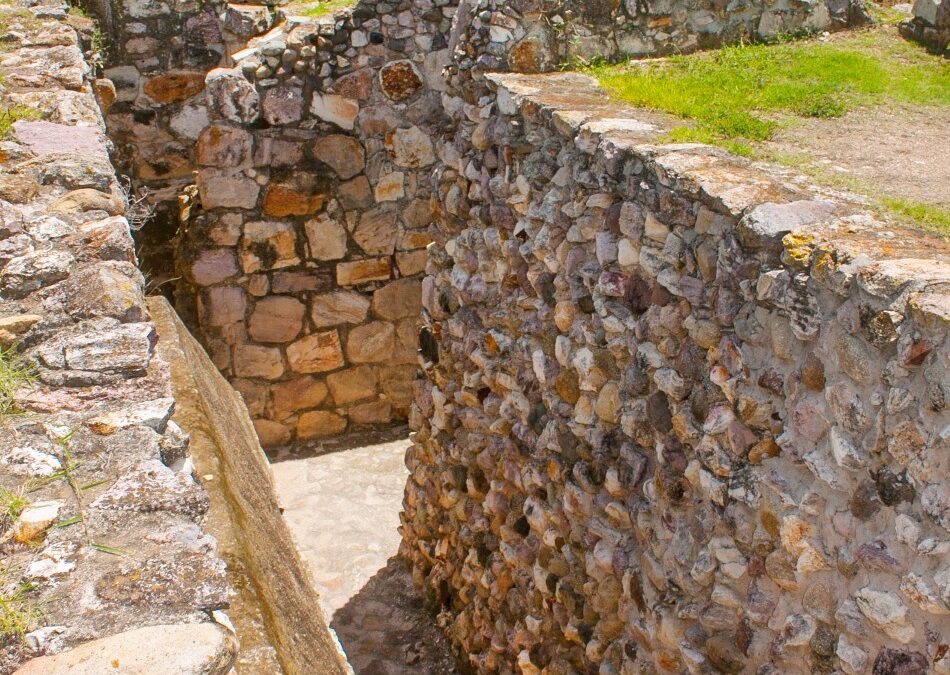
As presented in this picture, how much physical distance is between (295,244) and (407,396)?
4.19 feet

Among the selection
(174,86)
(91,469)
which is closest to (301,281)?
(174,86)

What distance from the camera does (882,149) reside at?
3057mm

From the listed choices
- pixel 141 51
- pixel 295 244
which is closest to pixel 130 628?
pixel 295 244

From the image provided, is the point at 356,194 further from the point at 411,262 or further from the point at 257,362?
the point at 257,362

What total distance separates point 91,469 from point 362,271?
4.40 meters

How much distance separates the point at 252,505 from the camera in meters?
2.13

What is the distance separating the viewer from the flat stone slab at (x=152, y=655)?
1.34 meters

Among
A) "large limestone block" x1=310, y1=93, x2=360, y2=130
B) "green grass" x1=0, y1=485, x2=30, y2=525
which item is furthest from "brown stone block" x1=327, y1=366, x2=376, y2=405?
"green grass" x1=0, y1=485, x2=30, y2=525

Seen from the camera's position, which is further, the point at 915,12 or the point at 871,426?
the point at 915,12

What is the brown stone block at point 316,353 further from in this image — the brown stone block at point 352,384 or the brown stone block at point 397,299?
the brown stone block at point 397,299

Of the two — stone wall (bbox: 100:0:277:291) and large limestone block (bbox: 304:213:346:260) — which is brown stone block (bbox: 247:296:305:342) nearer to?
large limestone block (bbox: 304:213:346:260)

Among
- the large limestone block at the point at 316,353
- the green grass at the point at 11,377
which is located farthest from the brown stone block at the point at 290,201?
the green grass at the point at 11,377

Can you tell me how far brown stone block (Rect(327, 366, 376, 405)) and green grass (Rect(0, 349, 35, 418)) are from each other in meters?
4.26

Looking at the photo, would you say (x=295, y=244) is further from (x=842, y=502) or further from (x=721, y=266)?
(x=842, y=502)
